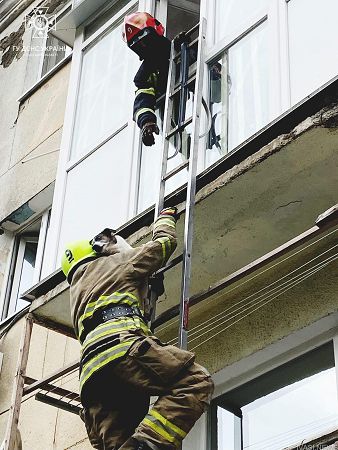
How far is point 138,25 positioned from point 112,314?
11.2 feet

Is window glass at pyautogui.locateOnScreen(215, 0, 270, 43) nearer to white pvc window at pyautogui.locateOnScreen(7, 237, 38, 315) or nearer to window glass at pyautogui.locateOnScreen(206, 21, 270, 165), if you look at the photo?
window glass at pyautogui.locateOnScreen(206, 21, 270, 165)

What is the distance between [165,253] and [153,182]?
1747 mm

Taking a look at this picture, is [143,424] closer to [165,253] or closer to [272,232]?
[165,253]

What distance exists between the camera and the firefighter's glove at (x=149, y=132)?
7.47 m

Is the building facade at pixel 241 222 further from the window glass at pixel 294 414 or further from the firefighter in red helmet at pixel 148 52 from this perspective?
the firefighter in red helmet at pixel 148 52

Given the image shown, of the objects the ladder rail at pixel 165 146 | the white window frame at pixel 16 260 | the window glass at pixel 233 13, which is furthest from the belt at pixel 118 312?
the white window frame at pixel 16 260

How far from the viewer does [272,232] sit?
664cm

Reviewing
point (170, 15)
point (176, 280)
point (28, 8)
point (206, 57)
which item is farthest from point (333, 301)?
point (28, 8)

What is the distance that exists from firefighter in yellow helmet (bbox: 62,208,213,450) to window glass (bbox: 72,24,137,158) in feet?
8.24

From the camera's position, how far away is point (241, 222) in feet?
21.6

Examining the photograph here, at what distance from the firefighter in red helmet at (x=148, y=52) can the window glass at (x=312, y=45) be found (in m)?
1.49

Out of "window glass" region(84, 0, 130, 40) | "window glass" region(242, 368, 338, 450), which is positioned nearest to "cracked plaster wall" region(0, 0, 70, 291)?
"window glass" region(84, 0, 130, 40)

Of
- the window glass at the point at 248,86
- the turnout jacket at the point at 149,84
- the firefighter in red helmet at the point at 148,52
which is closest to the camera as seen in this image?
the window glass at the point at 248,86

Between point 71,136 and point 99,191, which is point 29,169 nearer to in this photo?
point 71,136
